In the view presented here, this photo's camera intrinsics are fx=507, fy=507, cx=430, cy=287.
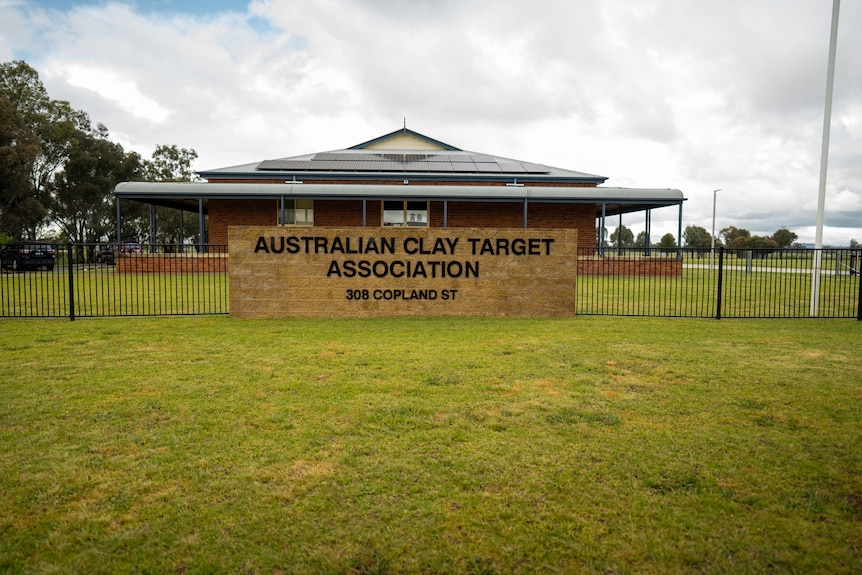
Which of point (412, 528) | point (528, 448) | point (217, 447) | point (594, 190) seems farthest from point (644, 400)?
point (594, 190)

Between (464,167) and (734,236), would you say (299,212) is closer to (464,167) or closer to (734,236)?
(464,167)

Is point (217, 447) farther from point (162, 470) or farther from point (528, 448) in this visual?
point (528, 448)

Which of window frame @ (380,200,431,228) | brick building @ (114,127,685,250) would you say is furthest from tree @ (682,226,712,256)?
window frame @ (380,200,431,228)

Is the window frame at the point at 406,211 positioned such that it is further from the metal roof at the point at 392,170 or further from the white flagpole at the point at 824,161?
the white flagpole at the point at 824,161

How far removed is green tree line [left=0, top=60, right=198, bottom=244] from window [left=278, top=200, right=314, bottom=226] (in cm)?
1830

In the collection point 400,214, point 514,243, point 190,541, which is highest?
point 400,214

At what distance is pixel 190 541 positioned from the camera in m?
2.73

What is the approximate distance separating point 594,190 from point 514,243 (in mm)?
14233

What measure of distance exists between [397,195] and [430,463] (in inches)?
780

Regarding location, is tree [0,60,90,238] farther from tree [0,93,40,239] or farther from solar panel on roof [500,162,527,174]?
solar panel on roof [500,162,527,174]

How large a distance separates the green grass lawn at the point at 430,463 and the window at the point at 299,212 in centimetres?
1863

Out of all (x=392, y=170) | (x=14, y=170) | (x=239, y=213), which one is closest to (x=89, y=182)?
(x=14, y=170)

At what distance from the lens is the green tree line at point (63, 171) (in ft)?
119

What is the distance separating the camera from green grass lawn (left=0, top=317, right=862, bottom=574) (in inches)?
104
